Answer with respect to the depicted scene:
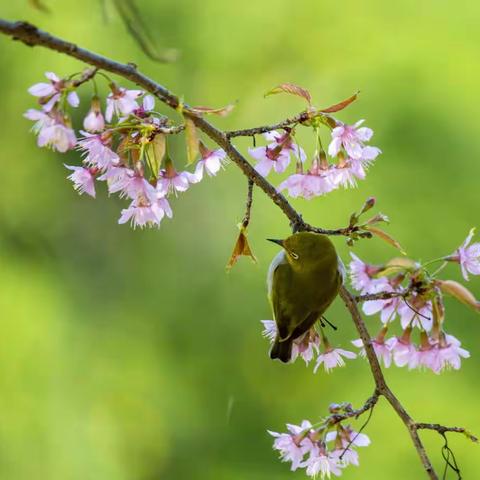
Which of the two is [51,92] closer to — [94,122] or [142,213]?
[94,122]

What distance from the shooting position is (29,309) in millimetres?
5703

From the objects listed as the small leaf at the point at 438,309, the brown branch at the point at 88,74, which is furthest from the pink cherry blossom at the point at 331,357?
the brown branch at the point at 88,74

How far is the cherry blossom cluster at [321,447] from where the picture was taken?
5.03ft

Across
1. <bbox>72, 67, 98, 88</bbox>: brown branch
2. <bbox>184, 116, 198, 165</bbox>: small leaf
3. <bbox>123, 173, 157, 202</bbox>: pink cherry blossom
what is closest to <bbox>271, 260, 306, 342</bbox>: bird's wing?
<bbox>123, 173, 157, 202</bbox>: pink cherry blossom

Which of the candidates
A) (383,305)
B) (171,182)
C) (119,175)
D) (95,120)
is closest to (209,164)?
(171,182)

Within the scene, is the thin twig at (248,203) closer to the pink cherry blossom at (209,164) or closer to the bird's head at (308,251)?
the pink cherry blossom at (209,164)

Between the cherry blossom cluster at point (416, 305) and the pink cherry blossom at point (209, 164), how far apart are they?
29 centimetres

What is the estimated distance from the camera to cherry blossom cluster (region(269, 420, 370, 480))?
1.53 meters

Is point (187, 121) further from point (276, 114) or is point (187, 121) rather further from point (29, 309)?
point (29, 309)

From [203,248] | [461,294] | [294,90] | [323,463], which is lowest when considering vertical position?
[323,463]

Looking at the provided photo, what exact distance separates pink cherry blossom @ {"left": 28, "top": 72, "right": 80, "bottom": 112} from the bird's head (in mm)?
566

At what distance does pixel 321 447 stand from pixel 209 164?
1.73 ft

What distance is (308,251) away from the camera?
5.51 feet

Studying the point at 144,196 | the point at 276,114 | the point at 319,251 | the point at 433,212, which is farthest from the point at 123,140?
the point at 276,114
